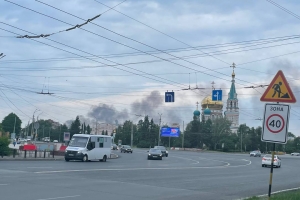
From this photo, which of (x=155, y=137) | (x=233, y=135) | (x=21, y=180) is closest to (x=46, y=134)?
(x=155, y=137)

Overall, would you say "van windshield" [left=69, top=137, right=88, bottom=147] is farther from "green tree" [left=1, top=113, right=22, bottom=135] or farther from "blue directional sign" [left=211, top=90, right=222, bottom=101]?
"green tree" [left=1, top=113, right=22, bottom=135]

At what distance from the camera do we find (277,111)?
1142cm

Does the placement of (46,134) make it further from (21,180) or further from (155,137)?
(21,180)

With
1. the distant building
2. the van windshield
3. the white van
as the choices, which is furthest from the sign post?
the distant building

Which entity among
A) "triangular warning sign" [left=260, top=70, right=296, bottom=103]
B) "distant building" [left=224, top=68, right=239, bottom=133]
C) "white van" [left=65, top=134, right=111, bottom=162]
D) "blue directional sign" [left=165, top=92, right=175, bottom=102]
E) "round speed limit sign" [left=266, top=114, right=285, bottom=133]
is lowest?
"white van" [left=65, top=134, right=111, bottom=162]

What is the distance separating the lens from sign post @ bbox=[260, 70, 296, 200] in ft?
37.1

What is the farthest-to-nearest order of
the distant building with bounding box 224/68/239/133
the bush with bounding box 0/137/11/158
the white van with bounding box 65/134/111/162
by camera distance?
the distant building with bounding box 224/68/239/133 → the white van with bounding box 65/134/111/162 → the bush with bounding box 0/137/11/158

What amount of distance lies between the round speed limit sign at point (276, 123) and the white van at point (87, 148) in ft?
111

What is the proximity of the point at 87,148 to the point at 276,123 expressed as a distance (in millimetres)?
35090

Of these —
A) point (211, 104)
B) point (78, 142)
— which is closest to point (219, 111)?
point (211, 104)

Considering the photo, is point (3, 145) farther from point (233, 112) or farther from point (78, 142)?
point (233, 112)

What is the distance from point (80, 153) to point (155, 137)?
10668 cm

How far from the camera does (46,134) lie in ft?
520

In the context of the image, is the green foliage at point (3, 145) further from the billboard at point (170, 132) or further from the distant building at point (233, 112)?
the distant building at point (233, 112)
